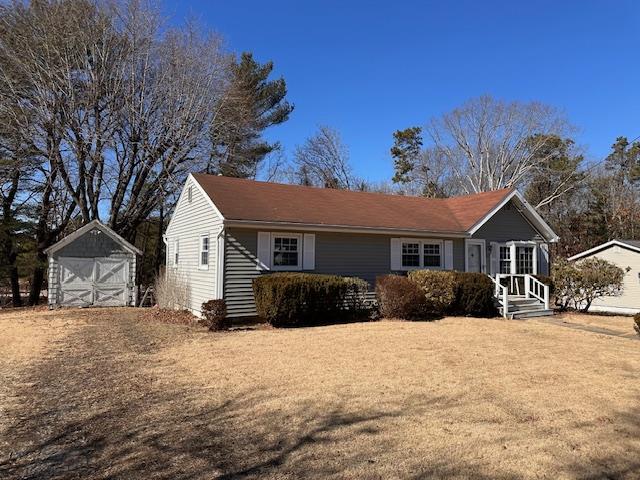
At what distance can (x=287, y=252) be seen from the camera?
14.1 metres

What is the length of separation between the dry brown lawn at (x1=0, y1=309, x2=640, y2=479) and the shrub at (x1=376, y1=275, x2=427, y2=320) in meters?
3.29

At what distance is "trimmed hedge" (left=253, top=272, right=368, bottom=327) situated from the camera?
12.0 m

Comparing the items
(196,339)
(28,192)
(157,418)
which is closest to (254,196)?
(196,339)

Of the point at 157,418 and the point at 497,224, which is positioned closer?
the point at 157,418

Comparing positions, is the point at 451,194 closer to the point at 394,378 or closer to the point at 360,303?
the point at 360,303

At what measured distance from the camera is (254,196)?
50.2 feet

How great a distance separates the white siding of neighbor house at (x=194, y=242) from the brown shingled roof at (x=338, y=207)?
0.69 m

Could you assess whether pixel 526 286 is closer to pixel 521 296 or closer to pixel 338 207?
pixel 521 296

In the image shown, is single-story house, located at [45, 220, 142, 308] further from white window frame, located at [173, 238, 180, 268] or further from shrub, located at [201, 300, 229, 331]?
shrub, located at [201, 300, 229, 331]

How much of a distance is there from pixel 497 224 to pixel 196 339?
12.8 meters

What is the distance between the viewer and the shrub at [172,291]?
16156mm

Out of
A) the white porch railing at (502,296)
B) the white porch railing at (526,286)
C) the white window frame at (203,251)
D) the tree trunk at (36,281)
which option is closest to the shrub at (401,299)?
the white porch railing at (502,296)

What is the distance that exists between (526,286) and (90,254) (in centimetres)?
1668

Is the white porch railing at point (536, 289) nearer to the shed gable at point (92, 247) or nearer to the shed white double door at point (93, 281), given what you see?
the shed white double door at point (93, 281)
